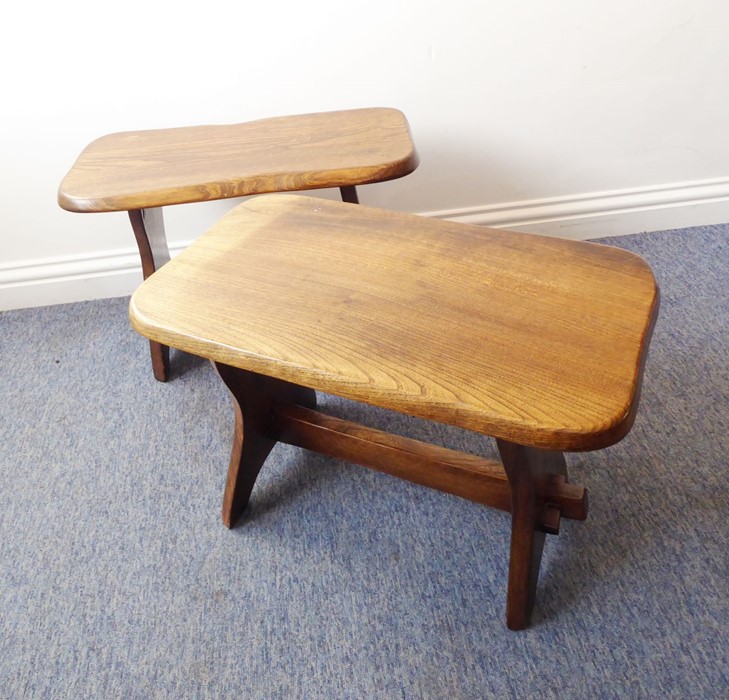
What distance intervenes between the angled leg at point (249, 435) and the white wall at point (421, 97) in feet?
2.79

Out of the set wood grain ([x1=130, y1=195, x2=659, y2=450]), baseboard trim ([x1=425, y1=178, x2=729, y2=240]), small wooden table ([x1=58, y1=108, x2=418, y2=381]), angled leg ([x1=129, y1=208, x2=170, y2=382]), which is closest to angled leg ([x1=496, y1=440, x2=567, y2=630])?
wood grain ([x1=130, y1=195, x2=659, y2=450])

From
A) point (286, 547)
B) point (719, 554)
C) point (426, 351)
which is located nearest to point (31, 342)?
point (286, 547)

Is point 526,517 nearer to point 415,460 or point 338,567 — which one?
point 415,460

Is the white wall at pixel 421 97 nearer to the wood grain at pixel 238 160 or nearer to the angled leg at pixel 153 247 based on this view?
the wood grain at pixel 238 160

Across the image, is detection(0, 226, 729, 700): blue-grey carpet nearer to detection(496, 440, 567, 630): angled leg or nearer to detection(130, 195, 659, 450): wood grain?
detection(496, 440, 567, 630): angled leg

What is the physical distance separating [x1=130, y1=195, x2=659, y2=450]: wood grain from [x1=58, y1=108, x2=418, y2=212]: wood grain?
20cm

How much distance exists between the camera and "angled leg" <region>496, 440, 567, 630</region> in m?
0.94

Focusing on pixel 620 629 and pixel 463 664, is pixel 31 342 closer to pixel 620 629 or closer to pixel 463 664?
pixel 463 664

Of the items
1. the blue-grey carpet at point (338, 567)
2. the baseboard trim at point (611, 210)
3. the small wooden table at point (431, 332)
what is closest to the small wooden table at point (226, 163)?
the small wooden table at point (431, 332)

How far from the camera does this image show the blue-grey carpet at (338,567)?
104 centimetres

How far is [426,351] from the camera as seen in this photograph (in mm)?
816

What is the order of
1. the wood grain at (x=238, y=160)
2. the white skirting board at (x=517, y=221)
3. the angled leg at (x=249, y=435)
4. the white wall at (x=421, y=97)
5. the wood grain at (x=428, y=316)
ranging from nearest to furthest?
1. the wood grain at (x=428, y=316)
2. the angled leg at (x=249, y=435)
3. the wood grain at (x=238, y=160)
4. the white wall at (x=421, y=97)
5. the white skirting board at (x=517, y=221)

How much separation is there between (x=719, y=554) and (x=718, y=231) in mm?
1216

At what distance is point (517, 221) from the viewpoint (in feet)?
6.61
